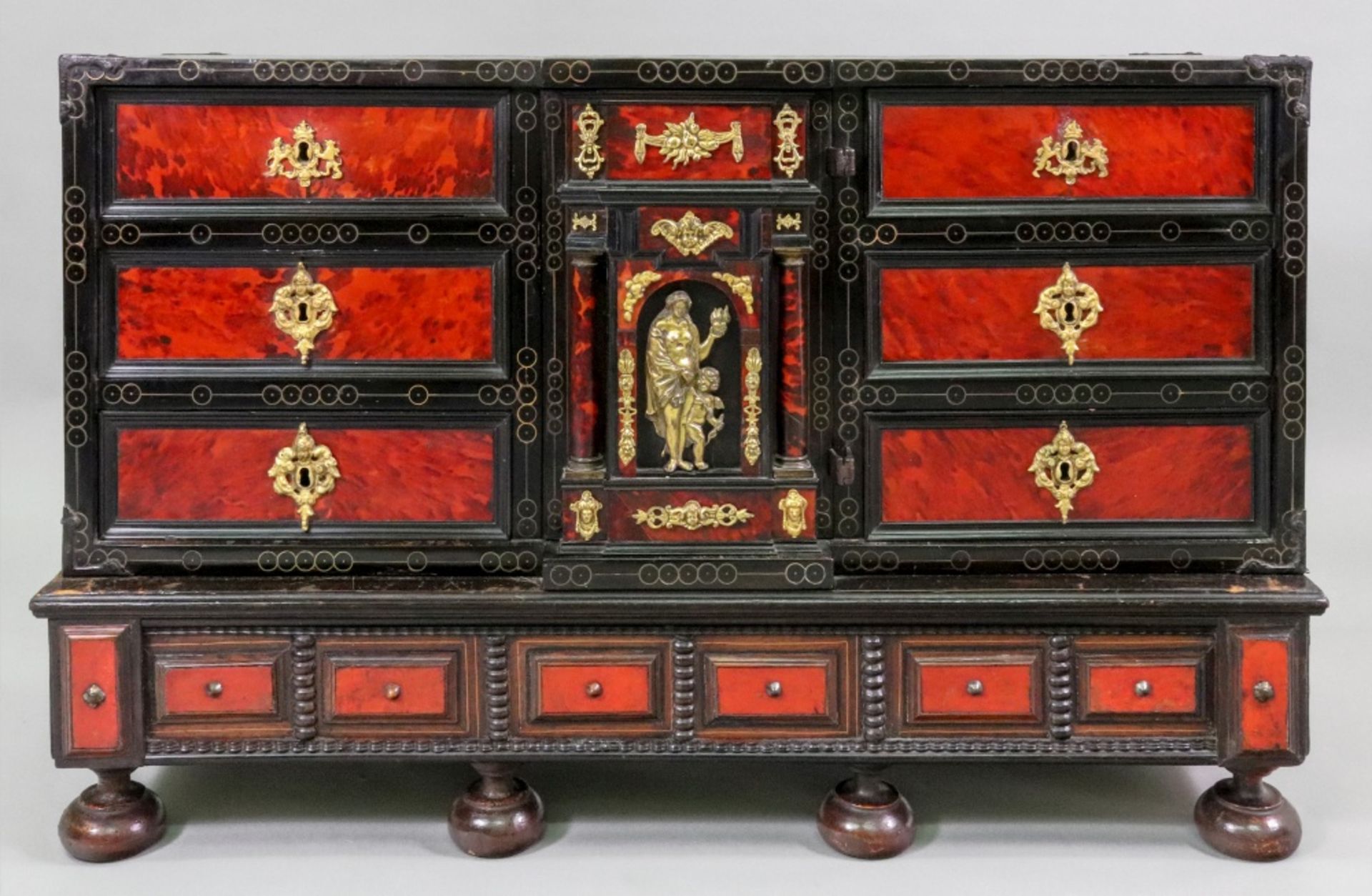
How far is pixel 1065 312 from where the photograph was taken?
430 cm

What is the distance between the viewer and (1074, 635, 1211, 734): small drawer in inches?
168

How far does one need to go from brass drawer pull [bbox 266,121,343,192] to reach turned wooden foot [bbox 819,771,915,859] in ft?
5.95

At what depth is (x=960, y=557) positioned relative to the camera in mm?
4379

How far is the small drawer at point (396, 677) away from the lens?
168 inches

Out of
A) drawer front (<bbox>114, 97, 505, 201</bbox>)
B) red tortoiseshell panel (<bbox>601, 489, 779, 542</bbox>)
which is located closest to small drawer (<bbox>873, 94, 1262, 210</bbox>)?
red tortoiseshell panel (<bbox>601, 489, 779, 542</bbox>)

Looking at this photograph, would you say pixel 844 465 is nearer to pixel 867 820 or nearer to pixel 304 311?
pixel 867 820

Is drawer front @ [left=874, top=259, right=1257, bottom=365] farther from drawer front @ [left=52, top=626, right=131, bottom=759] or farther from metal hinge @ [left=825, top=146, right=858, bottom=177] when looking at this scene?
drawer front @ [left=52, top=626, right=131, bottom=759]

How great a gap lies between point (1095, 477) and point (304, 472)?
180cm

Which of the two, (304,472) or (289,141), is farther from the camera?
(304,472)

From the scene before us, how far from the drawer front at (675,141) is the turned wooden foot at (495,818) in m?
1.36

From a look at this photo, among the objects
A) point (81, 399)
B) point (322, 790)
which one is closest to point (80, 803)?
point (322, 790)

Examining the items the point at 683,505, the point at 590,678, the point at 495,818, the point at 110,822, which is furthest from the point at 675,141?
the point at 110,822

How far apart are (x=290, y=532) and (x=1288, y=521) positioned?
89.5 inches

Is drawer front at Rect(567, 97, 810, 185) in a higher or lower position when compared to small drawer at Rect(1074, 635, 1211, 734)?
higher
